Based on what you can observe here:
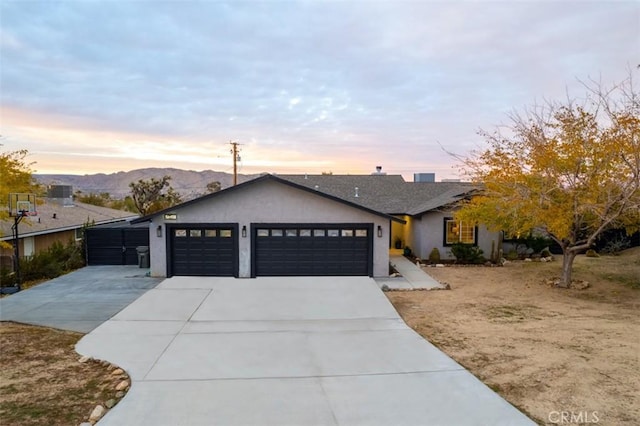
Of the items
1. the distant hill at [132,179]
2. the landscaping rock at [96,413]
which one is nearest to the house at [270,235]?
the landscaping rock at [96,413]

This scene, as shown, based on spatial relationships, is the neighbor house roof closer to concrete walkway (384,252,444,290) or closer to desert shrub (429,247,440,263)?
desert shrub (429,247,440,263)

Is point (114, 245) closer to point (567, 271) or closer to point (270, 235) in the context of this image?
point (270, 235)

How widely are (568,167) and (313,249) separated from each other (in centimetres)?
963

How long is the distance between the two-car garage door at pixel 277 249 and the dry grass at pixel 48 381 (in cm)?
666

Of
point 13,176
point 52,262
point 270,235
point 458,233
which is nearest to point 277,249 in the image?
point 270,235

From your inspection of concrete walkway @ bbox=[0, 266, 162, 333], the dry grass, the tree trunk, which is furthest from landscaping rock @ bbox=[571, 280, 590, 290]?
concrete walkway @ bbox=[0, 266, 162, 333]

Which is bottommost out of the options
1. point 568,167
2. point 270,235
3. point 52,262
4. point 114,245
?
point 52,262

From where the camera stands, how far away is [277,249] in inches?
612

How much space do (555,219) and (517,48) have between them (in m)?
7.89

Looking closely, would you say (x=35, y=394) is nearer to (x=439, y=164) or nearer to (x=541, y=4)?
(x=541, y=4)

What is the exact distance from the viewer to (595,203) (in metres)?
12.9

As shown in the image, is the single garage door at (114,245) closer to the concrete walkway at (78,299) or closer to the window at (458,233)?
the concrete walkway at (78,299)

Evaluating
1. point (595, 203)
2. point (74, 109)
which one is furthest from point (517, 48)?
point (74, 109)

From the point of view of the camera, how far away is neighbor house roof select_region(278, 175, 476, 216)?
2252 centimetres
